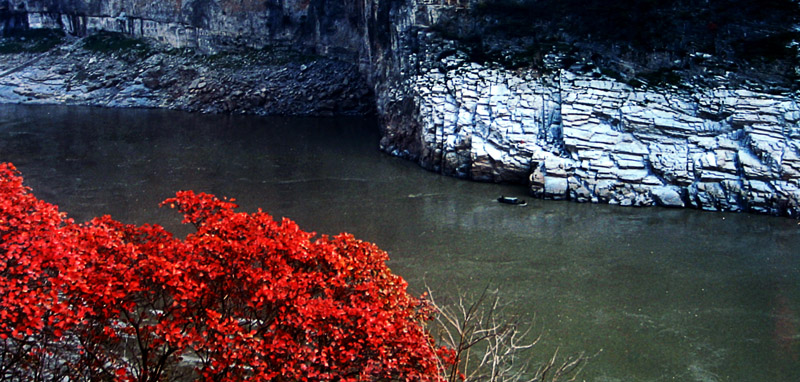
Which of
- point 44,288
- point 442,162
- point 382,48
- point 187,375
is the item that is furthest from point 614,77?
point 44,288

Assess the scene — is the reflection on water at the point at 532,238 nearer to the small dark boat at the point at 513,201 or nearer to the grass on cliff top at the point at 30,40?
the small dark boat at the point at 513,201

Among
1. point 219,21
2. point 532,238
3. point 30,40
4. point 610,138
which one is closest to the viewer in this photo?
point 532,238

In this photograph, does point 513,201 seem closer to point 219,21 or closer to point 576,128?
point 576,128

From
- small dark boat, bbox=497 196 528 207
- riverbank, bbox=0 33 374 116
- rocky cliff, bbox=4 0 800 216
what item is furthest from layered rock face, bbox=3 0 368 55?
small dark boat, bbox=497 196 528 207

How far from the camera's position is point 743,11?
993 inches

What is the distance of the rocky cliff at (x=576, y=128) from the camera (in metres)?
22.8

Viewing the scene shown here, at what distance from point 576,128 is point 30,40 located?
4564 cm

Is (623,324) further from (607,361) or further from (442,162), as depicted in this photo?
(442,162)

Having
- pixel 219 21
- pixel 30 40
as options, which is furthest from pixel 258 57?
pixel 30 40

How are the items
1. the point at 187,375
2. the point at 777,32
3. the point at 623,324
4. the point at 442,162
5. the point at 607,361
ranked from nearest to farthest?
the point at 187,375, the point at 607,361, the point at 623,324, the point at 777,32, the point at 442,162

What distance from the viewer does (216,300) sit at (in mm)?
8414

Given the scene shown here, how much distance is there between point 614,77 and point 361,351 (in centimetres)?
2023

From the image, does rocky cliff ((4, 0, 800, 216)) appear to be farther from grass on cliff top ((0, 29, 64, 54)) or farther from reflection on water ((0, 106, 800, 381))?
grass on cliff top ((0, 29, 64, 54))

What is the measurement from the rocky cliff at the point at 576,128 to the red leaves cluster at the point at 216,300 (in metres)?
16.0
